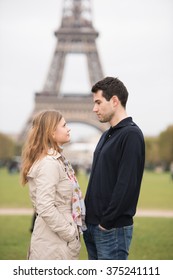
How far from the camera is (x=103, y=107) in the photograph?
3.82 m

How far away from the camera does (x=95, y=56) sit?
136 feet

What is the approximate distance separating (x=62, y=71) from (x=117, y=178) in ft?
135

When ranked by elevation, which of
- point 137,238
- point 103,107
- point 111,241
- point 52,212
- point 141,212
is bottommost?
point 141,212

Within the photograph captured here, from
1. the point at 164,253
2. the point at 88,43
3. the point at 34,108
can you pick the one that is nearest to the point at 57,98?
the point at 34,108

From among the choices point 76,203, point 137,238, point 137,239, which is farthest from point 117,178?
point 137,238

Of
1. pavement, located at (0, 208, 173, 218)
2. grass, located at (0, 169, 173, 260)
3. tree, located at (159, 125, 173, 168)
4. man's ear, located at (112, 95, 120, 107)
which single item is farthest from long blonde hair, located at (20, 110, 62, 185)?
tree, located at (159, 125, 173, 168)

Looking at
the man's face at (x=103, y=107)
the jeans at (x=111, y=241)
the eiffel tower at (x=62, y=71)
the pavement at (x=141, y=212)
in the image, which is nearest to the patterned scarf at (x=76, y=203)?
the jeans at (x=111, y=241)

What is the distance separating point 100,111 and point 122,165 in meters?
0.42

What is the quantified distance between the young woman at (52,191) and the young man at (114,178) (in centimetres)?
14

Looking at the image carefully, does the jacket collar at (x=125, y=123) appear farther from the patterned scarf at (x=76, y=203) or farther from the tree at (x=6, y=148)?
the tree at (x=6, y=148)

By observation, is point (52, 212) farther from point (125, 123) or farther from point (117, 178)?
point (125, 123)

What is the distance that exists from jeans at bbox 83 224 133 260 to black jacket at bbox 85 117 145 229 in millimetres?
48

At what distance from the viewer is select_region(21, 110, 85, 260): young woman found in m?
3.64

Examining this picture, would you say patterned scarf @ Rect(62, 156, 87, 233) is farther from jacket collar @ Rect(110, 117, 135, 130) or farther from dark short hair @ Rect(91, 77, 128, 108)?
dark short hair @ Rect(91, 77, 128, 108)
